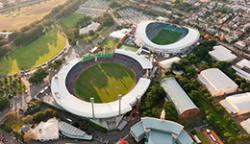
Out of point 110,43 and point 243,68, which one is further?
point 110,43

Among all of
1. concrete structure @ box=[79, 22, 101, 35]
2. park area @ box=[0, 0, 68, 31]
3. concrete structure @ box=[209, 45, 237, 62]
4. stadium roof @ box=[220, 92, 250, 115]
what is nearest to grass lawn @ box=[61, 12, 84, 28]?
concrete structure @ box=[79, 22, 101, 35]

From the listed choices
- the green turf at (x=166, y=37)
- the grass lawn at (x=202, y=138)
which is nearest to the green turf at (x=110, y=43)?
the green turf at (x=166, y=37)

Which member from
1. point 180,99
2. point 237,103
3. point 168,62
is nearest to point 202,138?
point 180,99

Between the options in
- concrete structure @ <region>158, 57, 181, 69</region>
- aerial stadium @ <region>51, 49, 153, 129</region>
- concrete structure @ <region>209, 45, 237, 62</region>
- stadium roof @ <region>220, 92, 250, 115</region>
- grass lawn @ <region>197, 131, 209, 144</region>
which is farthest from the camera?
concrete structure @ <region>209, 45, 237, 62</region>

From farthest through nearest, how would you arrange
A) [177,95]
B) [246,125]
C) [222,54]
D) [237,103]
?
[222,54], [177,95], [237,103], [246,125]

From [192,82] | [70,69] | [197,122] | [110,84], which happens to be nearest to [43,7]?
[70,69]

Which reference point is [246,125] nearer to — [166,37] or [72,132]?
[72,132]

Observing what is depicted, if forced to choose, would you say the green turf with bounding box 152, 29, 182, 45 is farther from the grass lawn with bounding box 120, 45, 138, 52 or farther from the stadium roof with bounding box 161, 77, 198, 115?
the stadium roof with bounding box 161, 77, 198, 115
